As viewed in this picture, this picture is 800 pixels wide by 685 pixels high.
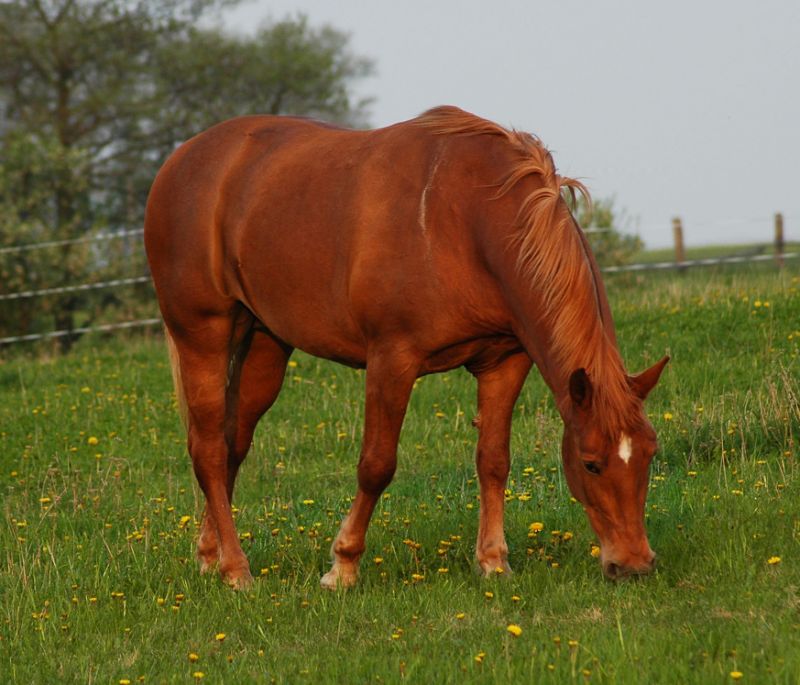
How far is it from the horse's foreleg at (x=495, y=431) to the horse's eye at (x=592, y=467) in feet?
2.86

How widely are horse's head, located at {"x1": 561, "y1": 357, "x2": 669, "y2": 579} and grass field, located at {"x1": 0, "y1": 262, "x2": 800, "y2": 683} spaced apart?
0.14m

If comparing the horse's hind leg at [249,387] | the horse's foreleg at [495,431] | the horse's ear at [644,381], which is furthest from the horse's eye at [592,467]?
the horse's hind leg at [249,387]

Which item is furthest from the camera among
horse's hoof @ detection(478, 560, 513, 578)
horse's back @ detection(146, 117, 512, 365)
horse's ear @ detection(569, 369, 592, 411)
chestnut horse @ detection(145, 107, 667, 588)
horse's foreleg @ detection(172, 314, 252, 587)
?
horse's foreleg @ detection(172, 314, 252, 587)

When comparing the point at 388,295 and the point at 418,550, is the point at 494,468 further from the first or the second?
the point at 388,295

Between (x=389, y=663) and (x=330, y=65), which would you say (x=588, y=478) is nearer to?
(x=389, y=663)

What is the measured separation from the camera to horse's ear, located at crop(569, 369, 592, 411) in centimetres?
433

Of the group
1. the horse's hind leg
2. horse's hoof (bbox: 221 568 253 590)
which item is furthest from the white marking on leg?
horse's hoof (bbox: 221 568 253 590)

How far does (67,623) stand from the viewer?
183 inches

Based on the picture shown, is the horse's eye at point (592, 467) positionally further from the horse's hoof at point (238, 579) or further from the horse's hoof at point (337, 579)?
the horse's hoof at point (238, 579)

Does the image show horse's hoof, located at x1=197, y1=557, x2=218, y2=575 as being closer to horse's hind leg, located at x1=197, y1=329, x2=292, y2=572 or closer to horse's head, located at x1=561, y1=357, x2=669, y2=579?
horse's hind leg, located at x1=197, y1=329, x2=292, y2=572

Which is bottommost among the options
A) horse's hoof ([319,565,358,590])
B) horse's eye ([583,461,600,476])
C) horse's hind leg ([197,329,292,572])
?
horse's hoof ([319,565,358,590])

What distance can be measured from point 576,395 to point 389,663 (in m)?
1.27

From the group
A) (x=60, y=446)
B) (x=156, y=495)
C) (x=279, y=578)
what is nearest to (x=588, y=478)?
(x=279, y=578)

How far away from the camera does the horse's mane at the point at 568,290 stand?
4391 millimetres
